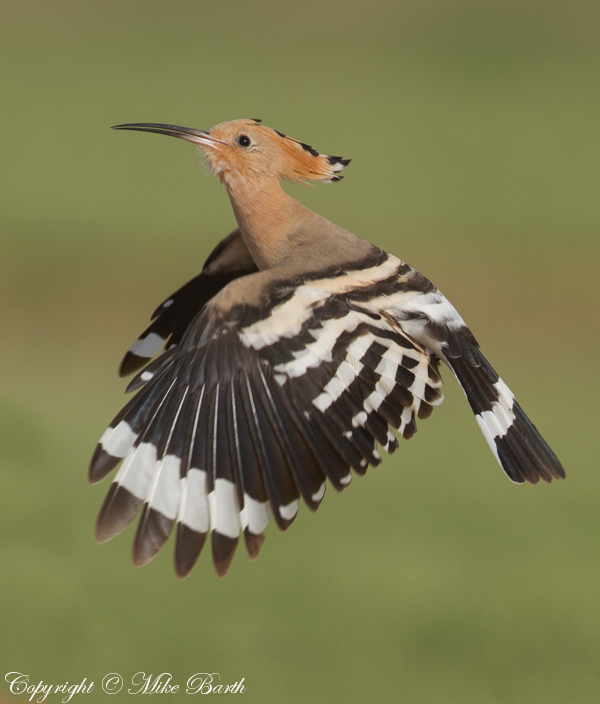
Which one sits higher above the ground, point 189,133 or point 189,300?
point 189,133

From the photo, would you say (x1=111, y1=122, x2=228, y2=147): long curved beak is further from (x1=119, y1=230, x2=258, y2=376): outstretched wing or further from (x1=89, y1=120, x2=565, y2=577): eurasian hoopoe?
(x1=89, y1=120, x2=565, y2=577): eurasian hoopoe

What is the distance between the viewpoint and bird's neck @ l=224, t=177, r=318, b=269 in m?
1.82

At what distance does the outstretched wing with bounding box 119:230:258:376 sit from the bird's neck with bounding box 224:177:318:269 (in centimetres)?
13

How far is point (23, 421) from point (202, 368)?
1582mm

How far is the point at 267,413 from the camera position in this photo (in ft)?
5.01

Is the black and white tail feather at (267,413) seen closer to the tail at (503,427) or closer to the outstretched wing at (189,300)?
the tail at (503,427)

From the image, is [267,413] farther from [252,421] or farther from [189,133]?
[189,133]

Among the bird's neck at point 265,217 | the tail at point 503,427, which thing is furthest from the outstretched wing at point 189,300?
the tail at point 503,427

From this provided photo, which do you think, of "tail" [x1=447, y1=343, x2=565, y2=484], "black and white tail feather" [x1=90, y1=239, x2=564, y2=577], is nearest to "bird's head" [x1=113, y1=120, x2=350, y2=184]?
"black and white tail feather" [x1=90, y1=239, x2=564, y2=577]

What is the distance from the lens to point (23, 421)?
3006 millimetres

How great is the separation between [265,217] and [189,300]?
27 centimetres

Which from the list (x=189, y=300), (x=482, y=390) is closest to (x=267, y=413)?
(x=482, y=390)

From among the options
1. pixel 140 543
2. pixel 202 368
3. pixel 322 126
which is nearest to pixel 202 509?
pixel 140 543

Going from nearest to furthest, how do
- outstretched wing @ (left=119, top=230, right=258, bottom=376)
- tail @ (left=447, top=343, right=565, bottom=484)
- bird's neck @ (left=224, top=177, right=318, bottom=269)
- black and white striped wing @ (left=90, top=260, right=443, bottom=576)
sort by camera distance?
black and white striped wing @ (left=90, top=260, right=443, bottom=576), tail @ (left=447, top=343, right=565, bottom=484), bird's neck @ (left=224, top=177, right=318, bottom=269), outstretched wing @ (left=119, top=230, right=258, bottom=376)
